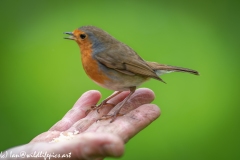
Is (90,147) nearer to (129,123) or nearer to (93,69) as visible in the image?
(129,123)

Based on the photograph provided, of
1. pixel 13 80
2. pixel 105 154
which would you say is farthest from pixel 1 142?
pixel 105 154

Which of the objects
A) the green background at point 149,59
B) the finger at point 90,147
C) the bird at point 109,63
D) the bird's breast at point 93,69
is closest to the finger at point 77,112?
the bird at point 109,63

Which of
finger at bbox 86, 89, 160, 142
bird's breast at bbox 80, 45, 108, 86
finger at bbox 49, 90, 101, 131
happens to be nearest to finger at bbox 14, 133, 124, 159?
finger at bbox 86, 89, 160, 142

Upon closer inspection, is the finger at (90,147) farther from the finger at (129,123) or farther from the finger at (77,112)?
the finger at (77,112)

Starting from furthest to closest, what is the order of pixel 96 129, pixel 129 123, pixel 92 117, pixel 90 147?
pixel 92 117 → pixel 96 129 → pixel 129 123 → pixel 90 147

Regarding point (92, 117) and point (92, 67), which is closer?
point (92, 117)

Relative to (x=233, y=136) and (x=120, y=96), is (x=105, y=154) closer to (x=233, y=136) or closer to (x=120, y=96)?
(x=120, y=96)

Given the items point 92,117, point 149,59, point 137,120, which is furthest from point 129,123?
point 149,59

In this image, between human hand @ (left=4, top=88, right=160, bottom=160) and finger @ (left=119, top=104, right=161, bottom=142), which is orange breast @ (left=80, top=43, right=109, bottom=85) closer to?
human hand @ (left=4, top=88, right=160, bottom=160)
